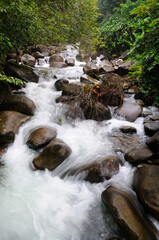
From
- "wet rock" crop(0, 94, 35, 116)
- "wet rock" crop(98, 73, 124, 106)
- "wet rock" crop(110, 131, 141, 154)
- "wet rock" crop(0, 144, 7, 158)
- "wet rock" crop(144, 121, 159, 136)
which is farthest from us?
"wet rock" crop(98, 73, 124, 106)

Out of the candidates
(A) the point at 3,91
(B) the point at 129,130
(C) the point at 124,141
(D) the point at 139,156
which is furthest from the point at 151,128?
(A) the point at 3,91

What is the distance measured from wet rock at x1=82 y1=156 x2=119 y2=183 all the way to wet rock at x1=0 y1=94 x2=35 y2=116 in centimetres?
299

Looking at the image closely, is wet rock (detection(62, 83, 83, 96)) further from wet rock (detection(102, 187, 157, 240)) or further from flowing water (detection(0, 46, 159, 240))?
wet rock (detection(102, 187, 157, 240))

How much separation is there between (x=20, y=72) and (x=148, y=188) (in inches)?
253

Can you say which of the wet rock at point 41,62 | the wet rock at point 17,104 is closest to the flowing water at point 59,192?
the wet rock at point 17,104

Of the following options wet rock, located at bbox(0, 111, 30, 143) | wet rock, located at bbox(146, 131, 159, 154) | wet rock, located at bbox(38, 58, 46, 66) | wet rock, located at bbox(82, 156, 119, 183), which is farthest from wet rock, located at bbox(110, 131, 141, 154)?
wet rock, located at bbox(38, 58, 46, 66)

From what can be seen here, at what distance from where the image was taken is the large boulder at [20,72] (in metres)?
5.90

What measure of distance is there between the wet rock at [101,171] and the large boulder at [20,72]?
5249mm

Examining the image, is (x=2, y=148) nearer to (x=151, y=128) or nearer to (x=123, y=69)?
(x=151, y=128)

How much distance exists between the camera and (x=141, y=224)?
1990 mm

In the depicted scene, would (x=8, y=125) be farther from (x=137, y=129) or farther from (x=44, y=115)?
(x=137, y=129)

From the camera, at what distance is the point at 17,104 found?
15.1 feet

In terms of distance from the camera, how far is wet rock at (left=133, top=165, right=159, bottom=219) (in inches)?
83.7

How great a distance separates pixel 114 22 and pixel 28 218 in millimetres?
14910
